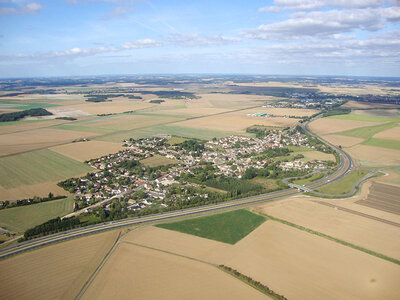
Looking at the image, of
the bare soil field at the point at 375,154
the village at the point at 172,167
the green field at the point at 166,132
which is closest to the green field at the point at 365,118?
the village at the point at 172,167

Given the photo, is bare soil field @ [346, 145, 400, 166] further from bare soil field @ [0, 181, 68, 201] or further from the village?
bare soil field @ [0, 181, 68, 201]

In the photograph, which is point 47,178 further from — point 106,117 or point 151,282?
point 106,117

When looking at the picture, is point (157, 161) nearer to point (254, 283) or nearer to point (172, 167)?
point (172, 167)

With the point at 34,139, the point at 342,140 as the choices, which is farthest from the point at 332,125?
the point at 34,139

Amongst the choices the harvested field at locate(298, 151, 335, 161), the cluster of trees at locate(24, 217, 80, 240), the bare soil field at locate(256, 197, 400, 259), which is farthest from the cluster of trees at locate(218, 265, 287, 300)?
the harvested field at locate(298, 151, 335, 161)

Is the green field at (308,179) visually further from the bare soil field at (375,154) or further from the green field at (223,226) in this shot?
the bare soil field at (375,154)

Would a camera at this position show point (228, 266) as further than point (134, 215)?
No

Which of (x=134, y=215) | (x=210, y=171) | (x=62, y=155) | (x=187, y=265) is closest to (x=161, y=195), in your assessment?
(x=134, y=215)
